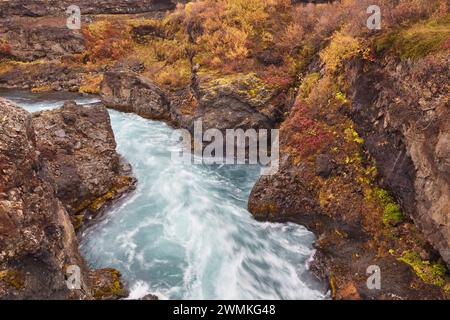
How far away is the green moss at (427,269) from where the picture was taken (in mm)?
8836

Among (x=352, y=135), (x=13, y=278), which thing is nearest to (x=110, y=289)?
(x=13, y=278)

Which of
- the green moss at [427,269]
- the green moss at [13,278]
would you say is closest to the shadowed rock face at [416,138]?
the green moss at [427,269]

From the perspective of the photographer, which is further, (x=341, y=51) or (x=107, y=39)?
(x=107, y=39)

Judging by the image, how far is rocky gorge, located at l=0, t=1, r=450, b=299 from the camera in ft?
28.6

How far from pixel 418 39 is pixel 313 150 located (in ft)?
16.2

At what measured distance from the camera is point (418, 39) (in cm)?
1110

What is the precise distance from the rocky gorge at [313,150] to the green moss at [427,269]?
26 millimetres

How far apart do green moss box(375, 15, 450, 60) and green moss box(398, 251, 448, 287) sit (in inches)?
231

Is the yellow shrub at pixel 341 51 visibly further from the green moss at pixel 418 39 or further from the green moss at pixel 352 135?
the green moss at pixel 352 135

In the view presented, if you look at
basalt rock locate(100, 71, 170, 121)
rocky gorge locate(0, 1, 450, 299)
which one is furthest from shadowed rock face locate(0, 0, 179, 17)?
rocky gorge locate(0, 1, 450, 299)

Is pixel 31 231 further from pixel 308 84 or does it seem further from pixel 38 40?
pixel 38 40

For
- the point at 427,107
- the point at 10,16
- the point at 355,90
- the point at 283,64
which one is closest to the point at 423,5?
the point at 355,90

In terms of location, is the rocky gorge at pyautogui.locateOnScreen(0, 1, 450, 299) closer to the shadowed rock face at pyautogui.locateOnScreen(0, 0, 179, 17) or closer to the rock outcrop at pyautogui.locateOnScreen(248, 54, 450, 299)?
the rock outcrop at pyautogui.locateOnScreen(248, 54, 450, 299)

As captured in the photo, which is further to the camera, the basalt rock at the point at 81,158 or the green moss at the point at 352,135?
the basalt rock at the point at 81,158
